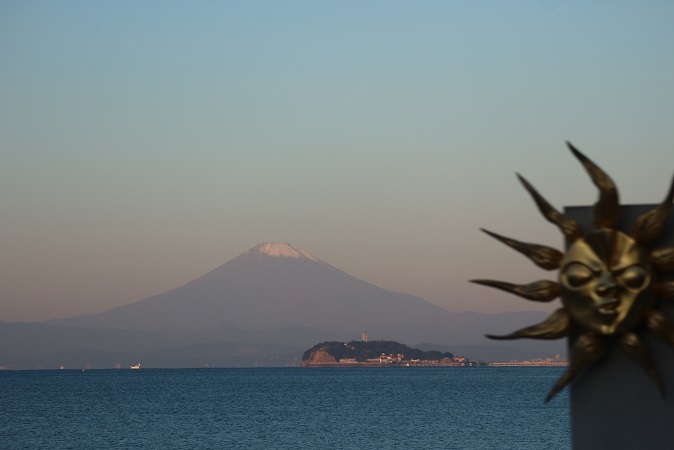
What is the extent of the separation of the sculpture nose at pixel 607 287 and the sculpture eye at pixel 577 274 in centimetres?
10

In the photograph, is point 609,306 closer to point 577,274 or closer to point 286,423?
point 577,274

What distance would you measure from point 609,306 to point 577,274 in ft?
1.11

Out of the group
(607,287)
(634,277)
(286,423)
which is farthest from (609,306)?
(286,423)

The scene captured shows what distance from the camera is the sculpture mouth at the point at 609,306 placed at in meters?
8.63

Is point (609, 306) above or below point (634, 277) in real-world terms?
below

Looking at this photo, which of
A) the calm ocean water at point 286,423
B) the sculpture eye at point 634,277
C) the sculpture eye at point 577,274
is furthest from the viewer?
the calm ocean water at point 286,423

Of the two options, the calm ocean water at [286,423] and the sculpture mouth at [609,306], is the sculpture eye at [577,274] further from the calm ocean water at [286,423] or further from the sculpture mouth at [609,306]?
the calm ocean water at [286,423]

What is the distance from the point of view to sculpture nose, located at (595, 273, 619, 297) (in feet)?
28.3

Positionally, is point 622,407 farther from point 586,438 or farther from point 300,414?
point 300,414

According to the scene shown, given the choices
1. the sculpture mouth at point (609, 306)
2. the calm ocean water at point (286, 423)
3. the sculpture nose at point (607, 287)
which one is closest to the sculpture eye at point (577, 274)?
the sculpture nose at point (607, 287)

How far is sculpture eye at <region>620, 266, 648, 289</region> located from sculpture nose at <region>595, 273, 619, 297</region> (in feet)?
0.25

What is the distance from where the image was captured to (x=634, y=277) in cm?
861

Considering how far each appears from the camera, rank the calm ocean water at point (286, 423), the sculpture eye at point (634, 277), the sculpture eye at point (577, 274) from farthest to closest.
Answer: the calm ocean water at point (286, 423) < the sculpture eye at point (577, 274) < the sculpture eye at point (634, 277)

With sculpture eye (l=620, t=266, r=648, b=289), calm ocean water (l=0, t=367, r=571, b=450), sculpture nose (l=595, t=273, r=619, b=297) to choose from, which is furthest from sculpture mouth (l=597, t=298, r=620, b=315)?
calm ocean water (l=0, t=367, r=571, b=450)
